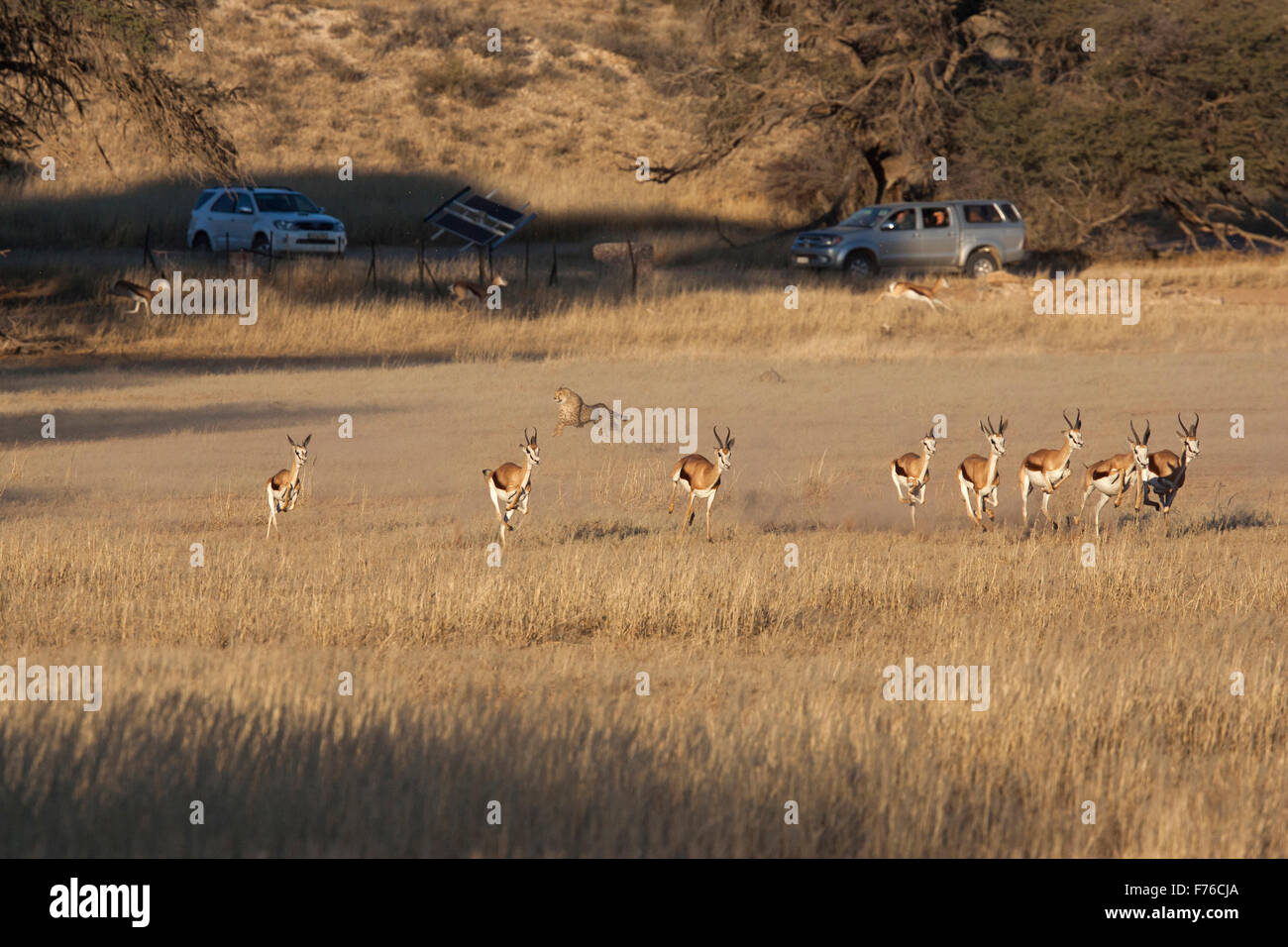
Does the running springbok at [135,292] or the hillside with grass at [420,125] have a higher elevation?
the hillside with grass at [420,125]

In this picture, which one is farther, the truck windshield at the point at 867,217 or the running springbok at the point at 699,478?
the truck windshield at the point at 867,217

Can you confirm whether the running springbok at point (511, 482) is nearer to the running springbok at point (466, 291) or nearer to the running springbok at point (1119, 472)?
the running springbok at point (1119, 472)

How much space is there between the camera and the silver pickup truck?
37.6 metres

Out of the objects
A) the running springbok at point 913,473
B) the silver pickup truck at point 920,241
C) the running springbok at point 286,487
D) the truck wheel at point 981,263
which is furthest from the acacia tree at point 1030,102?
the running springbok at point 286,487

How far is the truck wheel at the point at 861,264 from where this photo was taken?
3769 cm

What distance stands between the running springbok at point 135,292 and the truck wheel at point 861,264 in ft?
56.8

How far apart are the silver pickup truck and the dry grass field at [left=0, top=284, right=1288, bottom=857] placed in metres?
17.2

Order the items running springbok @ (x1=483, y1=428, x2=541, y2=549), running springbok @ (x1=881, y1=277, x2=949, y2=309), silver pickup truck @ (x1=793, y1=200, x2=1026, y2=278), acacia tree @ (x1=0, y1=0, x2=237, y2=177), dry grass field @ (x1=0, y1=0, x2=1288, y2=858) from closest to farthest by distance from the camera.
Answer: dry grass field @ (x1=0, y1=0, x2=1288, y2=858) → running springbok @ (x1=483, y1=428, x2=541, y2=549) → acacia tree @ (x1=0, y1=0, x2=237, y2=177) → running springbok @ (x1=881, y1=277, x2=949, y2=309) → silver pickup truck @ (x1=793, y1=200, x2=1026, y2=278)

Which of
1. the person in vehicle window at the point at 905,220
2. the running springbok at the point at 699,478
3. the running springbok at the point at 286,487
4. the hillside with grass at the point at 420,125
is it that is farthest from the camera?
the hillside with grass at the point at 420,125

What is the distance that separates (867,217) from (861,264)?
161cm

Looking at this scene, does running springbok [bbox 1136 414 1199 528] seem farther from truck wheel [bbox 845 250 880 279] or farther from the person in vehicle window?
the person in vehicle window

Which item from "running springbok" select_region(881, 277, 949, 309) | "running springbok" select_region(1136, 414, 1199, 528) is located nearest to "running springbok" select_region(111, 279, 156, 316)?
"running springbok" select_region(881, 277, 949, 309)

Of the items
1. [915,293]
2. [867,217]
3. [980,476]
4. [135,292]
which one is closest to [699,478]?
[980,476]

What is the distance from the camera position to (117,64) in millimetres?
24781
